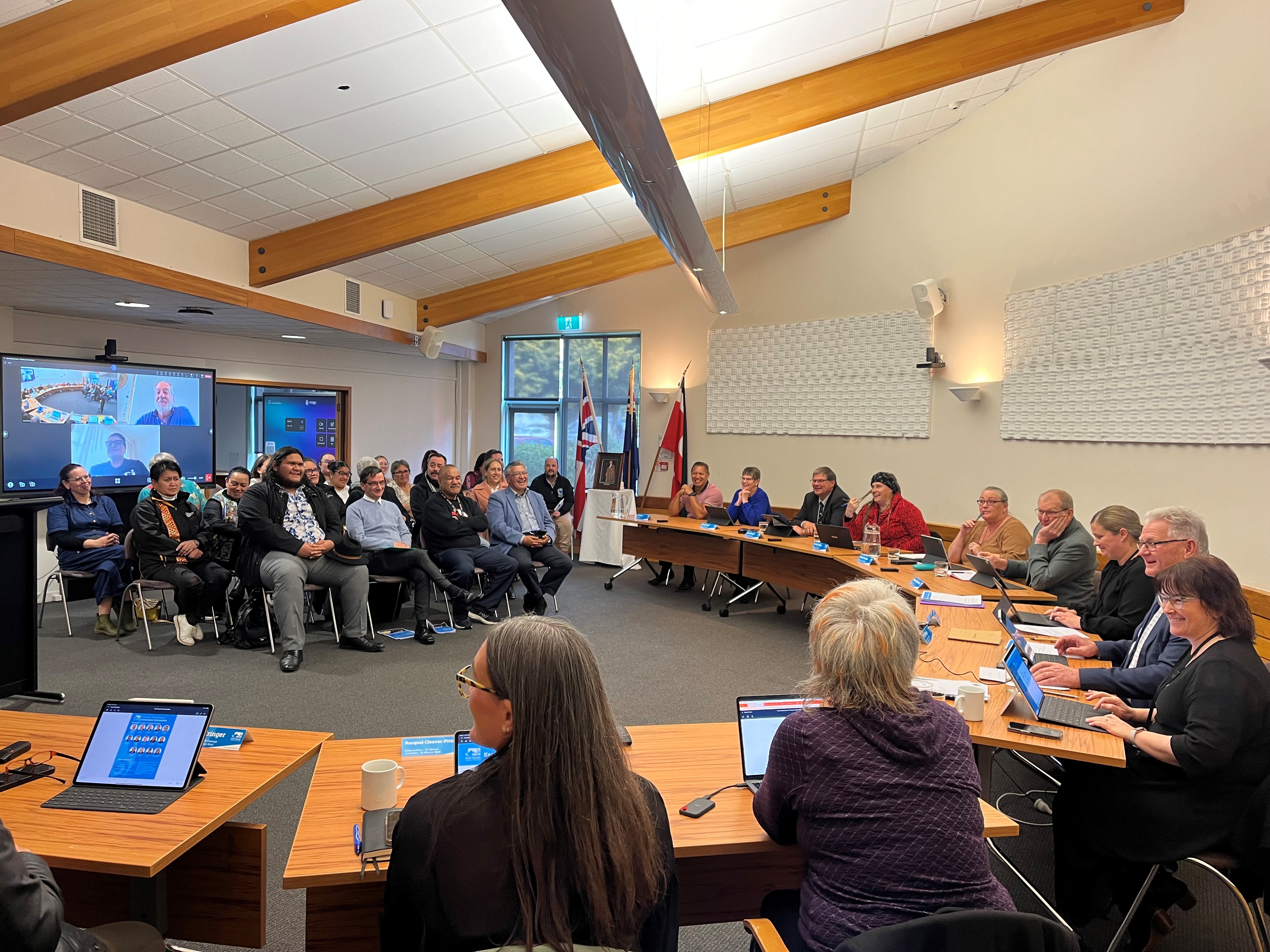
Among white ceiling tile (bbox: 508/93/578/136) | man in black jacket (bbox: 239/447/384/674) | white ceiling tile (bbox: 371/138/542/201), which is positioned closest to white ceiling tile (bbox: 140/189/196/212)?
white ceiling tile (bbox: 371/138/542/201)

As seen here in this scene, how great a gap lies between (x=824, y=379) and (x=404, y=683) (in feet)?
18.1

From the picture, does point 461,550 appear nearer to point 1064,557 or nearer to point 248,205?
point 248,205

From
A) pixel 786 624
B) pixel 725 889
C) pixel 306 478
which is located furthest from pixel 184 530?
pixel 725 889

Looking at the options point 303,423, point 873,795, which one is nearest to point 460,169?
point 873,795

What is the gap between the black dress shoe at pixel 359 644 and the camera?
585 cm

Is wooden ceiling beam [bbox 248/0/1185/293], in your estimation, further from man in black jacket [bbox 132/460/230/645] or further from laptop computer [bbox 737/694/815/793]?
laptop computer [bbox 737/694/815/793]

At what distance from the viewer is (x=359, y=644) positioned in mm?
5891

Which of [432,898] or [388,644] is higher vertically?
[432,898]

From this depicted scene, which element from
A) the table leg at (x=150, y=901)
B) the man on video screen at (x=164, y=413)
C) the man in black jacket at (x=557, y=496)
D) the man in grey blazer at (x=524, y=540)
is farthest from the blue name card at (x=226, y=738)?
the man in black jacket at (x=557, y=496)

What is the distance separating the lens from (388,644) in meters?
6.12

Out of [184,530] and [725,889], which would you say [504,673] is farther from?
[184,530]

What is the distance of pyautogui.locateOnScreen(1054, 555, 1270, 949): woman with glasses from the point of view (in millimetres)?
2289

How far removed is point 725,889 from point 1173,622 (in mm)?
1598

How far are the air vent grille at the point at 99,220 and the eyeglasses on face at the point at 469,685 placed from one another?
5.09 m
